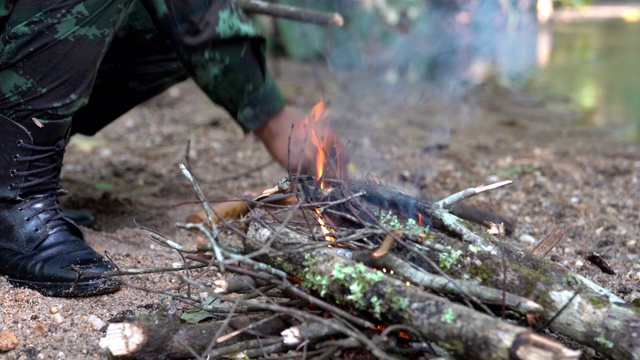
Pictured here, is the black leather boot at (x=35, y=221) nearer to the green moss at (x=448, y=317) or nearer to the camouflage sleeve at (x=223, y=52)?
the camouflage sleeve at (x=223, y=52)

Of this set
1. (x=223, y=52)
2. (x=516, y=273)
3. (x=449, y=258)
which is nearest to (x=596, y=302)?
(x=516, y=273)

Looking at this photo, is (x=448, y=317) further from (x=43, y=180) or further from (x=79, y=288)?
(x=43, y=180)

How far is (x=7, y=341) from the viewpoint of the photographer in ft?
6.10

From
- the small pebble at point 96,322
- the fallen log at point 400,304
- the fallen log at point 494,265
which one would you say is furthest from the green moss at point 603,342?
the small pebble at point 96,322

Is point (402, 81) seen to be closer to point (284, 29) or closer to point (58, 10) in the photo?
point (284, 29)

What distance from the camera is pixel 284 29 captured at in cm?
771

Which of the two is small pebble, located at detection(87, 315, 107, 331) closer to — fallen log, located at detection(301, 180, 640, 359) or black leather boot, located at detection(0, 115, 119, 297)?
black leather boot, located at detection(0, 115, 119, 297)

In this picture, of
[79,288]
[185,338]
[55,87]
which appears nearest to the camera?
[185,338]

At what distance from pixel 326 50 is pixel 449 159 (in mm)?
3667

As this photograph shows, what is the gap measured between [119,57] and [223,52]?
61 centimetres

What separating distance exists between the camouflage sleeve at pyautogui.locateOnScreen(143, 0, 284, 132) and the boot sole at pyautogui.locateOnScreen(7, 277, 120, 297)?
852 mm

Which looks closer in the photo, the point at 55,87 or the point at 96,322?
the point at 96,322

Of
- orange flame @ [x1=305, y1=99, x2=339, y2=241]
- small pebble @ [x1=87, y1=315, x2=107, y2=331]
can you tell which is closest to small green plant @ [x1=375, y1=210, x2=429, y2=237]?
orange flame @ [x1=305, y1=99, x2=339, y2=241]

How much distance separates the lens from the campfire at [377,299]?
5.10 feet
